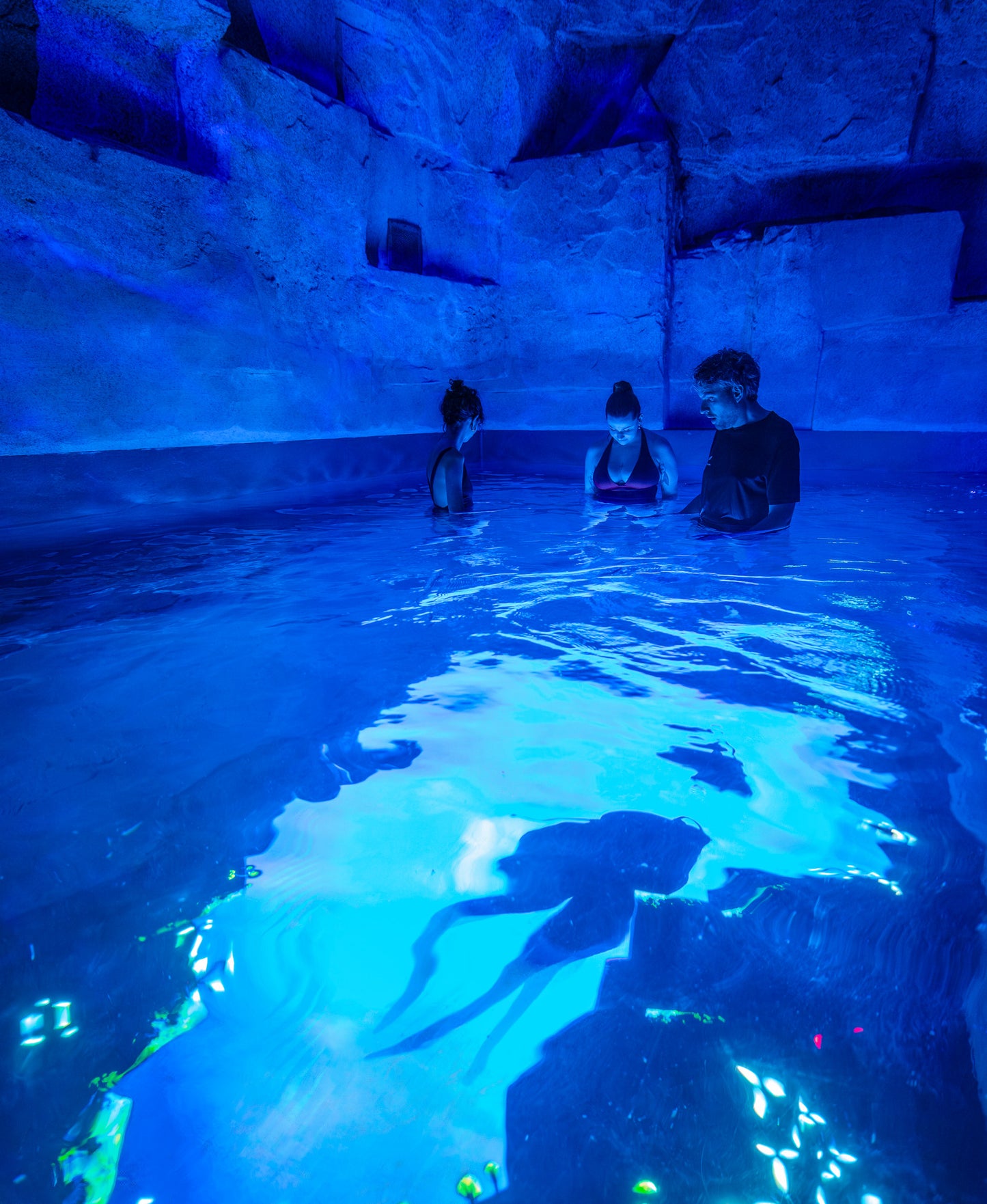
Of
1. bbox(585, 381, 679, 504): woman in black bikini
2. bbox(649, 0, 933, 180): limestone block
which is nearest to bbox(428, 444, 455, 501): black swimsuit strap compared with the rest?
bbox(585, 381, 679, 504): woman in black bikini

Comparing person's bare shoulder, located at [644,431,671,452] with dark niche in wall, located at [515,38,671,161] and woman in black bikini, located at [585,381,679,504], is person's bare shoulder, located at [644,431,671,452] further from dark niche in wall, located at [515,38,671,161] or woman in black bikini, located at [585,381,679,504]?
dark niche in wall, located at [515,38,671,161]

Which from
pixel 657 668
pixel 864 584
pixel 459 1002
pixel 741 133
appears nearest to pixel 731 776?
pixel 657 668

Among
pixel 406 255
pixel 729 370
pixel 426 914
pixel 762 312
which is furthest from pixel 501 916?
pixel 762 312

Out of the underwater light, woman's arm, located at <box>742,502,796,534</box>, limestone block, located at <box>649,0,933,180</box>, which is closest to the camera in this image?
the underwater light

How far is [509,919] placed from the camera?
118 cm

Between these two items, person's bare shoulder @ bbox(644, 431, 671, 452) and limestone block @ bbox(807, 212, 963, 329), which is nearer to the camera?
person's bare shoulder @ bbox(644, 431, 671, 452)

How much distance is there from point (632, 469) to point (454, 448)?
1.34m

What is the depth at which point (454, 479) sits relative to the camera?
15.2 feet

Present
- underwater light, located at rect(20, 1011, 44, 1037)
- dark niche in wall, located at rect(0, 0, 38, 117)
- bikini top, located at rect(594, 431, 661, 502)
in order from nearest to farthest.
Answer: underwater light, located at rect(20, 1011, 44, 1037), dark niche in wall, located at rect(0, 0, 38, 117), bikini top, located at rect(594, 431, 661, 502)

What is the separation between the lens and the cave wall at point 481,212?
4348 mm

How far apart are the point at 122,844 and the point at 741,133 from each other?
7.53 m

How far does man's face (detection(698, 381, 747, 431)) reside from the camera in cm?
333

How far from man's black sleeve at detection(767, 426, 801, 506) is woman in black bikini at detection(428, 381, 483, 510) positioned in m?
1.76

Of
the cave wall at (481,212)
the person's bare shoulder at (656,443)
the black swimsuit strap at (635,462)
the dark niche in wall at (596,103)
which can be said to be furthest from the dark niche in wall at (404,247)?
the person's bare shoulder at (656,443)
